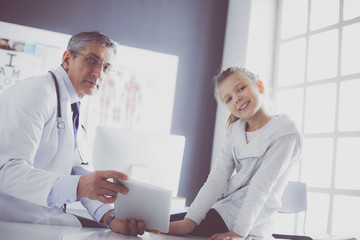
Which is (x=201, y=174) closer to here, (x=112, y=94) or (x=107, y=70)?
(x=112, y=94)

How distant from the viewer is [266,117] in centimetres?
175

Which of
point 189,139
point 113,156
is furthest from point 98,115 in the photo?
point 113,156

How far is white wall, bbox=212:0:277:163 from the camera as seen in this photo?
387 cm

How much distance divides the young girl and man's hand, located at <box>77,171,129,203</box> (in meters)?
0.41

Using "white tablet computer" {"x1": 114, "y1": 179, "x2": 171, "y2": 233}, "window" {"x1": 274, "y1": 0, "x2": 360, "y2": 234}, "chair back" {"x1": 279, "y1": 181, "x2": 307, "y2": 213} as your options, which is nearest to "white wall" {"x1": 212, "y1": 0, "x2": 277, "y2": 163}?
"window" {"x1": 274, "y1": 0, "x2": 360, "y2": 234}

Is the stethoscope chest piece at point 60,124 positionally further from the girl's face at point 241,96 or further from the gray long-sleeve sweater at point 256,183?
the girl's face at point 241,96

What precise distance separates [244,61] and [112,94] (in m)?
1.47

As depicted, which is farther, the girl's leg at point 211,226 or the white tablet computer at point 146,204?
the girl's leg at point 211,226

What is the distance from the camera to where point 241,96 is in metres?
1.77

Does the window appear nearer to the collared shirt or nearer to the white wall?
the white wall

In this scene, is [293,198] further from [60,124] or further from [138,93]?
[138,93]

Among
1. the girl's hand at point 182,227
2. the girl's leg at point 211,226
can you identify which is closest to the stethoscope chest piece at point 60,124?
the girl's hand at point 182,227

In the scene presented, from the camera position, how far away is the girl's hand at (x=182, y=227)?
4.70 ft

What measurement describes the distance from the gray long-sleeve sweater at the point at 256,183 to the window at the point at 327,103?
140 cm
